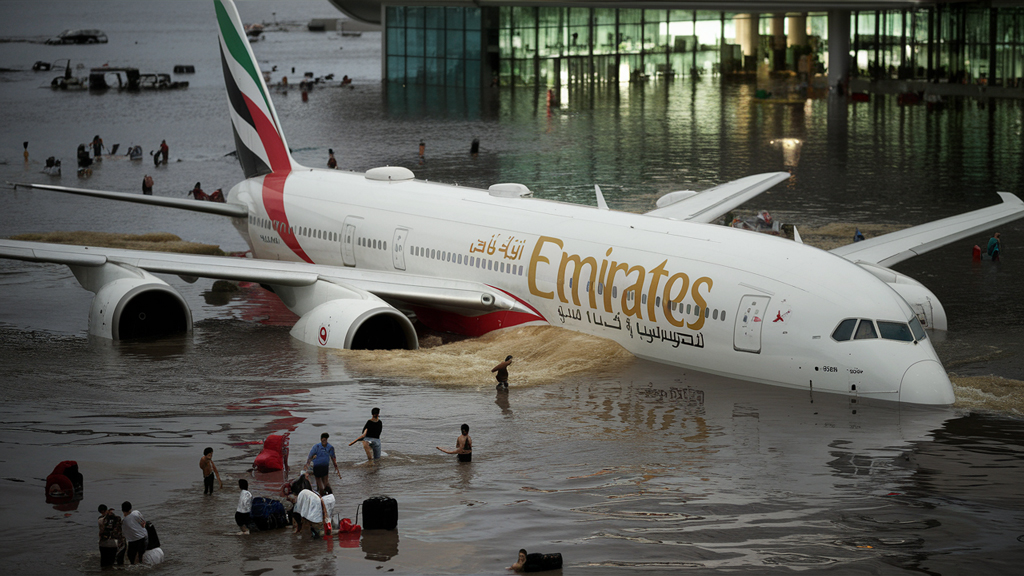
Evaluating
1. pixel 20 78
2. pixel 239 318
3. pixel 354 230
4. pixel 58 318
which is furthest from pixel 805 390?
pixel 20 78

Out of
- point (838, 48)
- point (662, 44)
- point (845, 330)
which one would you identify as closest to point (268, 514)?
point (845, 330)

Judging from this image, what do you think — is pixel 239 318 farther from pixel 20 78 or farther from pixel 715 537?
pixel 20 78

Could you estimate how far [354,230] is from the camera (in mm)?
37188

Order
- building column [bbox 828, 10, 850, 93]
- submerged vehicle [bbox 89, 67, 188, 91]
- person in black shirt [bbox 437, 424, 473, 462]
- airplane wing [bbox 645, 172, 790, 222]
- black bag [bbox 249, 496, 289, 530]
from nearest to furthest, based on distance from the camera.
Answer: black bag [bbox 249, 496, 289, 530]
person in black shirt [bbox 437, 424, 473, 462]
airplane wing [bbox 645, 172, 790, 222]
building column [bbox 828, 10, 850, 93]
submerged vehicle [bbox 89, 67, 188, 91]

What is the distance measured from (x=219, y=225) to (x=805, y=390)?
1446 inches

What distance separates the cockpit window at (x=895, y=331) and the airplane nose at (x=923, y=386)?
2.17 ft

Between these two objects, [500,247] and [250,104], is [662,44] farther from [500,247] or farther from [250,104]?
[500,247]

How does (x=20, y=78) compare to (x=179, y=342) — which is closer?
(x=179, y=342)

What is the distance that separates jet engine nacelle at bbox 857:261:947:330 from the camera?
108ft

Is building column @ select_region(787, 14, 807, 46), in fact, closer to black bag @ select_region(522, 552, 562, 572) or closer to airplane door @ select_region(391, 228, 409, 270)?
airplane door @ select_region(391, 228, 409, 270)

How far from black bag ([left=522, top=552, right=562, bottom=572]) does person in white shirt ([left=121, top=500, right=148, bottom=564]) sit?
20.1 feet

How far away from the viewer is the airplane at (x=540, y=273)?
25.8 metres

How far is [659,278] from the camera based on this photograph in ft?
92.7

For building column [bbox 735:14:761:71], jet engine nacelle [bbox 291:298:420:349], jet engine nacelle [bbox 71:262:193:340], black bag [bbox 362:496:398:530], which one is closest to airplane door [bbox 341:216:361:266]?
jet engine nacelle [bbox 291:298:420:349]
